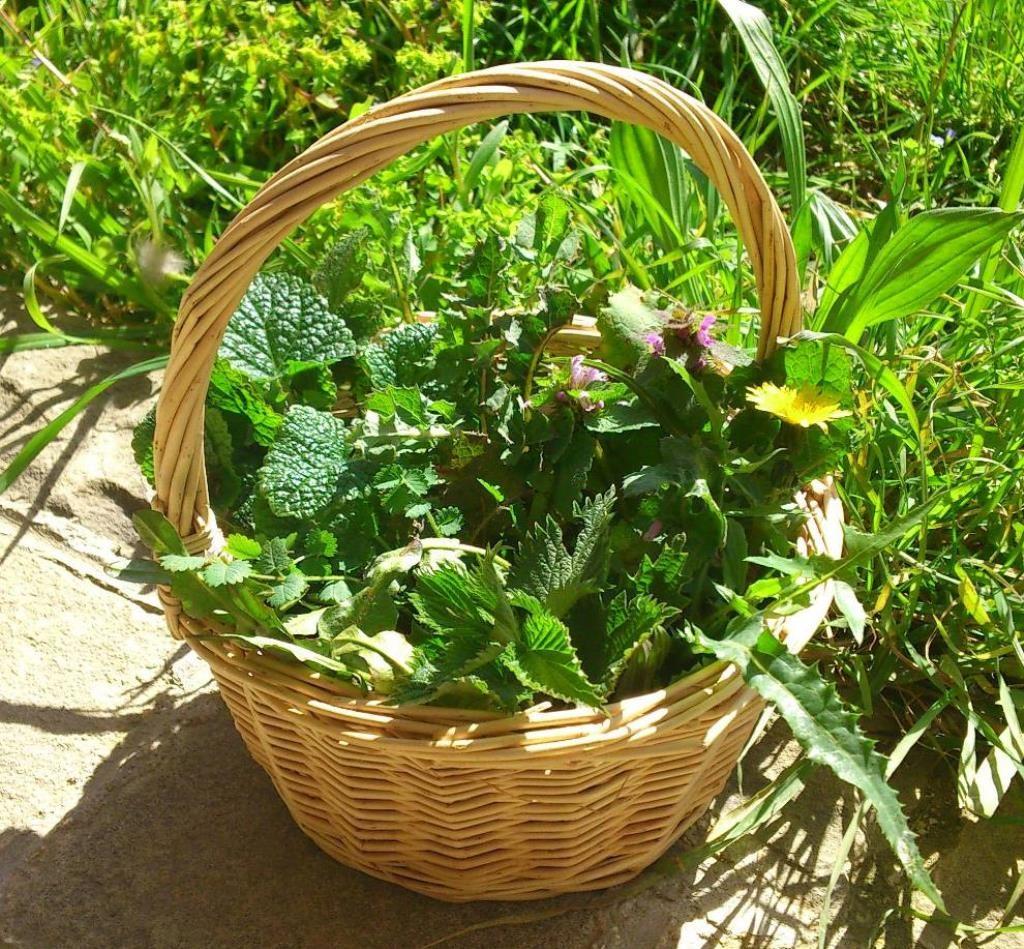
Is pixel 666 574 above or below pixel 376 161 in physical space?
below

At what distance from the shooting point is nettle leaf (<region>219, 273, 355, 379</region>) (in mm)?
1309

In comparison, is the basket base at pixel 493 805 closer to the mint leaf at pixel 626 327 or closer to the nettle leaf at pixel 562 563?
the nettle leaf at pixel 562 563

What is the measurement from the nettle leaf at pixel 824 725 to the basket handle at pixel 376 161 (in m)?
0.39

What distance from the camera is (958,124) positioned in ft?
6.89

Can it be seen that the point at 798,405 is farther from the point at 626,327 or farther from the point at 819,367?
the point at 626,327

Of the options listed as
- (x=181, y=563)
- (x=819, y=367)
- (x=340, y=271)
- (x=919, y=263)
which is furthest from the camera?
(x=340, y=271)

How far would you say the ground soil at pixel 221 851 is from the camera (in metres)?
1.23

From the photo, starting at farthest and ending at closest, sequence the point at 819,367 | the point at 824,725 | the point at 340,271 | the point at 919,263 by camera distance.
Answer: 1. the point at 340,271
2. the point at 919,263
3. the point at 819,367
4. the point at 824,725

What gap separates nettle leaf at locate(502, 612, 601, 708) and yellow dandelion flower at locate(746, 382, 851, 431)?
0.97 ft

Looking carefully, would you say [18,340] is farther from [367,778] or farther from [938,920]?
[938,920]

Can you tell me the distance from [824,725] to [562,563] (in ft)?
0.86

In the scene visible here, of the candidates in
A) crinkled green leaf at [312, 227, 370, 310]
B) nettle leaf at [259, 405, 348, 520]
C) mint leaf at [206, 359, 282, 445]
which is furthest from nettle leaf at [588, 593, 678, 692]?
crinkled green leaf at [312, 227, 370, 310]

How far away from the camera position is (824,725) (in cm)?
93

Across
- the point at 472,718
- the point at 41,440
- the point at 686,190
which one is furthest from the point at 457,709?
the point at 686,190
